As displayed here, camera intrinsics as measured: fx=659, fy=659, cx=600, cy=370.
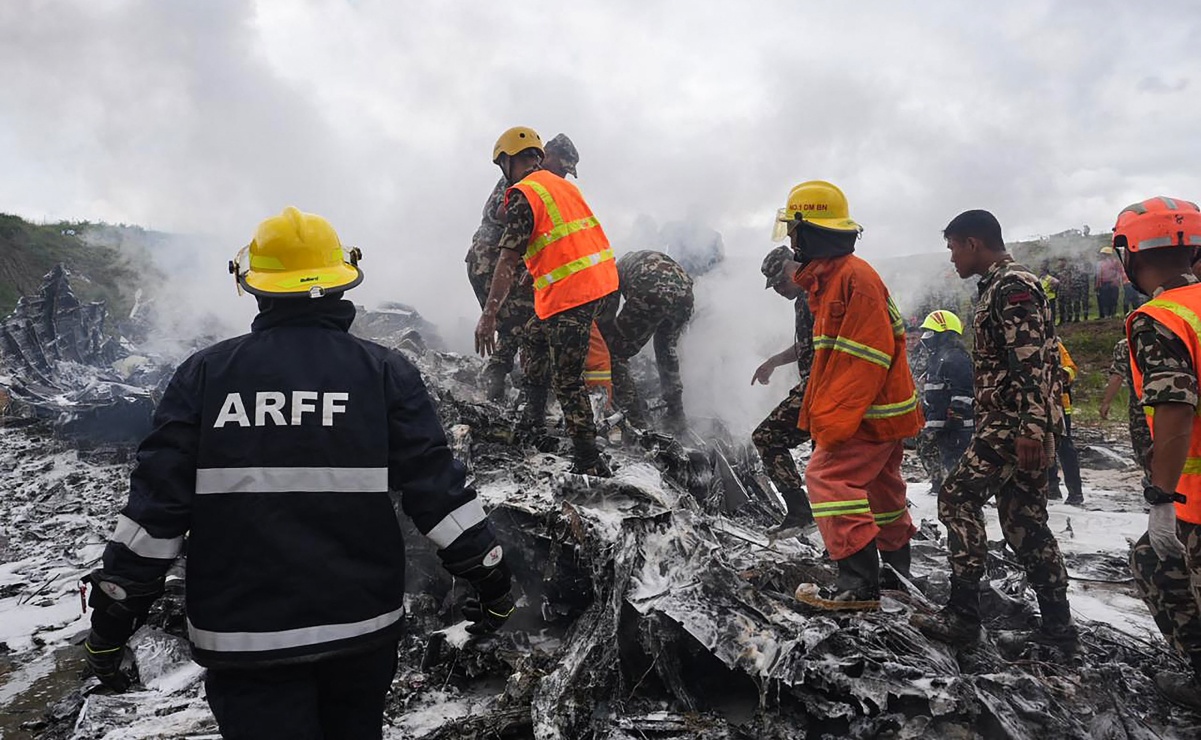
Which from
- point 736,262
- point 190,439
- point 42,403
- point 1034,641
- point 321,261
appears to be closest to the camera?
point 190,439

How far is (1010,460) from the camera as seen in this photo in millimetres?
2562

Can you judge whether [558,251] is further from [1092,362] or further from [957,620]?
[1092,362]

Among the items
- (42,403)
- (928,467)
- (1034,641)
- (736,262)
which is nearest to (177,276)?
(42,403)

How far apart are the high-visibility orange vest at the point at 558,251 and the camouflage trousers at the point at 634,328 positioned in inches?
58.3

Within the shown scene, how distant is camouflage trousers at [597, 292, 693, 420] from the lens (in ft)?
16.4

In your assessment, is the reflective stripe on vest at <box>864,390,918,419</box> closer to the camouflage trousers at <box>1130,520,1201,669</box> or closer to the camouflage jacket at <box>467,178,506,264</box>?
the camouflage trousers at <box>1130,520,1201,669</box>

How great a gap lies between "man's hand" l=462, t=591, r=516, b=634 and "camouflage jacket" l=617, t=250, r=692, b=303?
3.39 m

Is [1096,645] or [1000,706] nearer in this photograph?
[1000,706]

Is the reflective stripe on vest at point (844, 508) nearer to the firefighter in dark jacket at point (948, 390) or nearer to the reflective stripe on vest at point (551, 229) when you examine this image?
the reflective stripe on vest at point (551, 229)

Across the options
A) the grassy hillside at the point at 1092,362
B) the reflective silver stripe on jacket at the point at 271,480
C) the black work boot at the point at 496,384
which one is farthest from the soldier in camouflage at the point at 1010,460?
the grassy hillside at the point at 1092,362

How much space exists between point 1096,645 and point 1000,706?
0.96 meters

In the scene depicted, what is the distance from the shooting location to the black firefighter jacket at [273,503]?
141cm

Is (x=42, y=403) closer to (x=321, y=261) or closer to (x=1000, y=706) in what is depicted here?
(x=321, y=261)

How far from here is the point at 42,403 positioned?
7.03m
